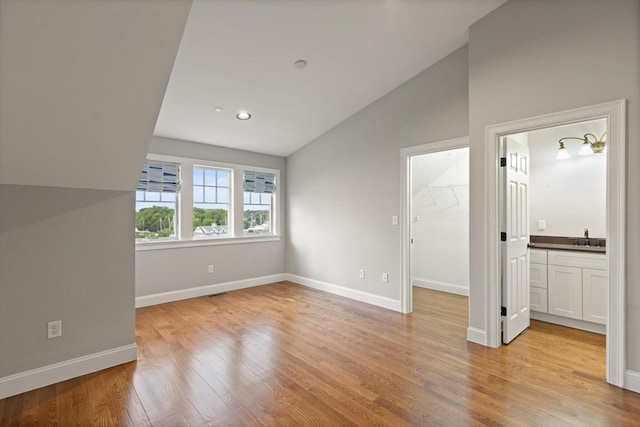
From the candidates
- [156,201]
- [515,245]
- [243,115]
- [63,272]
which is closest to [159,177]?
[156,201]

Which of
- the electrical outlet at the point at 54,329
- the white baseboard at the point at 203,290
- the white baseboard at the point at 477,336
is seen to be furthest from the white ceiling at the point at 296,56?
the white baseboard at the point at 477,336

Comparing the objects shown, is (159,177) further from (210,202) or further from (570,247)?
(570,247)

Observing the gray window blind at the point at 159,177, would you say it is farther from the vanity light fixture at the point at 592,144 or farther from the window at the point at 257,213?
the vanity light fixture at the point at 592,144

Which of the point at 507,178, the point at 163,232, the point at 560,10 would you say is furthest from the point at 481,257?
the point at 163,232

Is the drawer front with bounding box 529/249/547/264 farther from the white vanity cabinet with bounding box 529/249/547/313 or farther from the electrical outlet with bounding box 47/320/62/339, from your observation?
the electrical outlet with bounding box 47/320/62/339

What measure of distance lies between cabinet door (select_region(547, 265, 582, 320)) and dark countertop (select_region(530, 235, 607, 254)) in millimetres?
219

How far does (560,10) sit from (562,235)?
2.58 meters

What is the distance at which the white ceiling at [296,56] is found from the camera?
271 cm

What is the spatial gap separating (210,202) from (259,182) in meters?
0.94

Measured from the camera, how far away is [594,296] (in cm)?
329

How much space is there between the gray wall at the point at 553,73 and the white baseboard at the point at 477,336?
1.9 inches

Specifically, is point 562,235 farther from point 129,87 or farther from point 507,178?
point 129,87

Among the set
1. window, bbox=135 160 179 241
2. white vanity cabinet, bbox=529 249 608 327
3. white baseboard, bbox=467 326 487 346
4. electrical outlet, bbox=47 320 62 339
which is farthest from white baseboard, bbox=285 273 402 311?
electrical outlet, bbox=47 320 62 339

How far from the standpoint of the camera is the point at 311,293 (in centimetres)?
493
